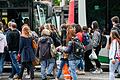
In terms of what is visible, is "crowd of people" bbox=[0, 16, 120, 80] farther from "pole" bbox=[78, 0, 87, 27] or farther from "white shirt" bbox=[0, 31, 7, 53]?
"pole" bbox=[78, 0, 87, 27]

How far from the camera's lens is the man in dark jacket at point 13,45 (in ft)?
49.1

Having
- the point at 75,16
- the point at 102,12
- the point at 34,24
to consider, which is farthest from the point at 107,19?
the point at 34,24

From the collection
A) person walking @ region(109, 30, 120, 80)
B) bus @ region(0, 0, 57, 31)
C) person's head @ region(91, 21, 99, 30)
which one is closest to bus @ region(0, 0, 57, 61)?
bus @ region(0, 0, 57, 31)

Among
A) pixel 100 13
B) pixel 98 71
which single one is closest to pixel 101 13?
pixel 100 13

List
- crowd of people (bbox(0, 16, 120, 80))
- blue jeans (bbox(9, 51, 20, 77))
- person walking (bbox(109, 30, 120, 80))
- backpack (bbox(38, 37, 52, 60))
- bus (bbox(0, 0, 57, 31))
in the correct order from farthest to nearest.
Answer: bus (bbox(0, 0, 57, 31)) < blue jeans (bbox(9, 51, 20, 77)) < backpack (bbox(38, 37, 52, 60)) < crowd of people (bbox(0, 16, 120, 80)) < person walking (bbox(109, 30, 120, 80))

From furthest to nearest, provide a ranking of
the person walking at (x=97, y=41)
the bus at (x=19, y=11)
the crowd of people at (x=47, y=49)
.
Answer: the bus at (x=19, y=11)
the person walking at (x=97, y=41)
the crowd of people at (x=47, y=49)

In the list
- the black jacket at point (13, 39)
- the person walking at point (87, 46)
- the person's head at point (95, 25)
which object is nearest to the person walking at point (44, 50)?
the black jacket at point (13, 39)

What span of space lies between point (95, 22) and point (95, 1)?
1.23 meters

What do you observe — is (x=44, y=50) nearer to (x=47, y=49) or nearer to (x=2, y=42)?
(x=47, y=49)

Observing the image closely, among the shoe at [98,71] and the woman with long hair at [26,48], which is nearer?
the woman with long hair at [26,48]

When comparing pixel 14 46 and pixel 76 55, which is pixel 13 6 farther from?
pixel 76 55

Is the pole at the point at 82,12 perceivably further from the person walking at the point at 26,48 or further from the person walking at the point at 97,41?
the person walking at the point at 26,48

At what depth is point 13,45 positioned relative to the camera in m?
15.1

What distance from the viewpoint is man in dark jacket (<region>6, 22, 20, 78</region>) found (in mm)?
14977
